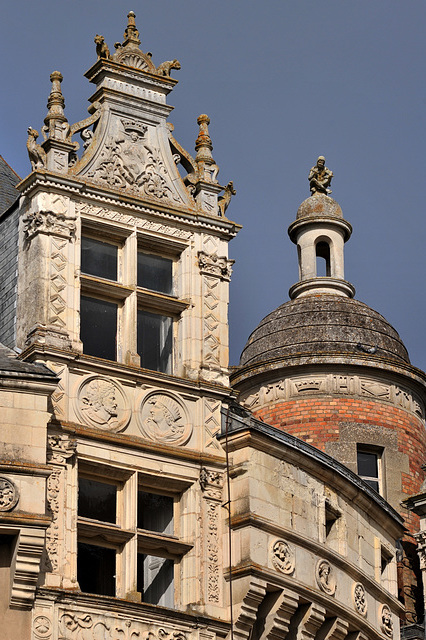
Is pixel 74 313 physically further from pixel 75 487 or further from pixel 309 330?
pixel 309 330

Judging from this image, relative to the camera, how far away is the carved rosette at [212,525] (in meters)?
28.5

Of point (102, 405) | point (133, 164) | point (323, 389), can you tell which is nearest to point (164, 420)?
point (102, 405)

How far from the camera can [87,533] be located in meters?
27.9

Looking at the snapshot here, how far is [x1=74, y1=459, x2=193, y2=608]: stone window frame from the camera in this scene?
2781cm

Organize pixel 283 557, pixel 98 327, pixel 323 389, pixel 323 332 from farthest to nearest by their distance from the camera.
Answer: pixel 323 332
pixel 323 389
pixel 98 327
pixel 283 557

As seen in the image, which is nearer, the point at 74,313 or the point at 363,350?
the point at 74,313

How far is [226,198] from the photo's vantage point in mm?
31281

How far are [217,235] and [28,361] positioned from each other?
429 centimetres

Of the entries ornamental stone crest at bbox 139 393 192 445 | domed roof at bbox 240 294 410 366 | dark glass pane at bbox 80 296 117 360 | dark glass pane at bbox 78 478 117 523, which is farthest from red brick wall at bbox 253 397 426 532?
dark glass pane at bbox 78 478 117 523

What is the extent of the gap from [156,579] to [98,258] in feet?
16.4

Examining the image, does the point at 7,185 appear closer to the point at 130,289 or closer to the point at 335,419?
the point at 130,289

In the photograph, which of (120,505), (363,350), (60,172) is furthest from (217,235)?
(363,350)

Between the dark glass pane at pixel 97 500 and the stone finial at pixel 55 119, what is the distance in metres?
5.40

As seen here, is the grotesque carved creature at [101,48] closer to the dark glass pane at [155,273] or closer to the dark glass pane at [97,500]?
the dark glass pane at [155,273]
